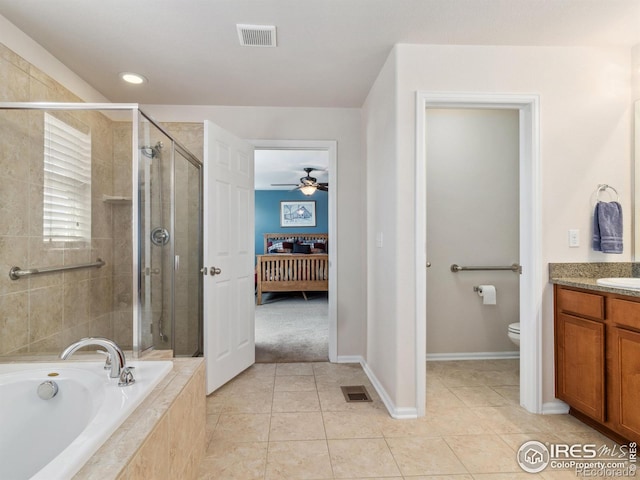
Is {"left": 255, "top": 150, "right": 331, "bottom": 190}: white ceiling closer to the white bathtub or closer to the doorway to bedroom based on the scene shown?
the doorway to bedroom

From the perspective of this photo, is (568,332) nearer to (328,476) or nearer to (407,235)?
(407,235)

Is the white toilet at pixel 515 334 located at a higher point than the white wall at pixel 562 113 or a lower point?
lower

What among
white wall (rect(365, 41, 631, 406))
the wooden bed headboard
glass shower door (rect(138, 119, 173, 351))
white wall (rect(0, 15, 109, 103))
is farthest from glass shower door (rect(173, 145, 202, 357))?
the wooden bed headboard

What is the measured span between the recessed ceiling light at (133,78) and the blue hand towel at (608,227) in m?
3.26

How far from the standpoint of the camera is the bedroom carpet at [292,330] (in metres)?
3.41

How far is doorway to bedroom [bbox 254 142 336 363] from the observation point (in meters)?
3.38


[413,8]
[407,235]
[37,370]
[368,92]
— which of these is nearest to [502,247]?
[407,235]

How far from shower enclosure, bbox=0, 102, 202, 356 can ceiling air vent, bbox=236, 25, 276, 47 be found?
74cm

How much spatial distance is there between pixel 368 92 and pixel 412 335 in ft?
6.42

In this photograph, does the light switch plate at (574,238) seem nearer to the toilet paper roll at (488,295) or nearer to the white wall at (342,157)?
the toilet paper roll at (488,295)

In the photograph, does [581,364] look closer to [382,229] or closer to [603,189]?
[603,189]

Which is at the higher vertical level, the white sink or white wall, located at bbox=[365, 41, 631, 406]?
white wall, located at bbox=[365, 41, 631, 406]

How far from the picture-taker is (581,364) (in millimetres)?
2029

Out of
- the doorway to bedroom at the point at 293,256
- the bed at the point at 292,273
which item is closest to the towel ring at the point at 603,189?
the doorway to bedroom at the point at 293,256
